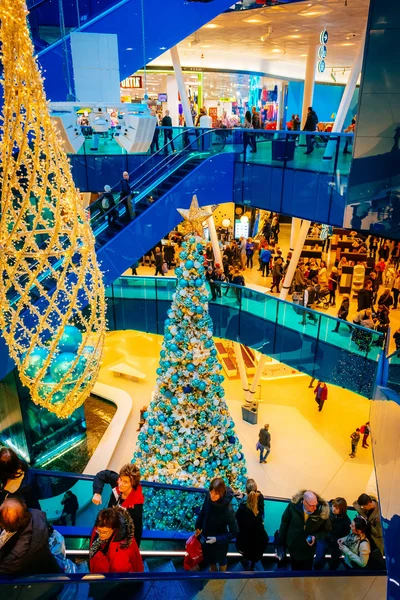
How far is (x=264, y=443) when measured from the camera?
1138 cm

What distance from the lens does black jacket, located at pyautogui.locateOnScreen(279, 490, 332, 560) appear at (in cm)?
420

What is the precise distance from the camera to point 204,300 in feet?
23.2

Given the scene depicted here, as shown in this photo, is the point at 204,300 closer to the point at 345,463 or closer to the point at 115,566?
the point at 115,566

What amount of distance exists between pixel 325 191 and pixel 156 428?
20.1 feet

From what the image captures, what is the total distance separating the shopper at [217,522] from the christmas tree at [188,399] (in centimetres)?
285

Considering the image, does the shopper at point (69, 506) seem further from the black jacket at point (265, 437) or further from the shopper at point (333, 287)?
the shopper at point (333, 287)

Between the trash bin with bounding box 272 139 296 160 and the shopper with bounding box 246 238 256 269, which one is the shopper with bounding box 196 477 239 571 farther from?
the shopper with bounding box 246 238 256 269

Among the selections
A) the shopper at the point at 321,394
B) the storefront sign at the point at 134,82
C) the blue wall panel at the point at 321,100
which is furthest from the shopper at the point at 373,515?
the blue wall panel at the point at 321,100

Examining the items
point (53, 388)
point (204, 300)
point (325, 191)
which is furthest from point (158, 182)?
point (53, 388)

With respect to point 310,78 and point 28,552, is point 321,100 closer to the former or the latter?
point 310,78

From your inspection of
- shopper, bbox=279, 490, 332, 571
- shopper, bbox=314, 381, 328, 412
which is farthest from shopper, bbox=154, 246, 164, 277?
shopper, bbox=279, 490, 332, 571

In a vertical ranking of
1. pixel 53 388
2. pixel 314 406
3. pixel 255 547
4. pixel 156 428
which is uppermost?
pixel 53 388

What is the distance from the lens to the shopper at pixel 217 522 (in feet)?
14.0

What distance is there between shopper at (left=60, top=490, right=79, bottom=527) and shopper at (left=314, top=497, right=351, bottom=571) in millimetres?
2722
